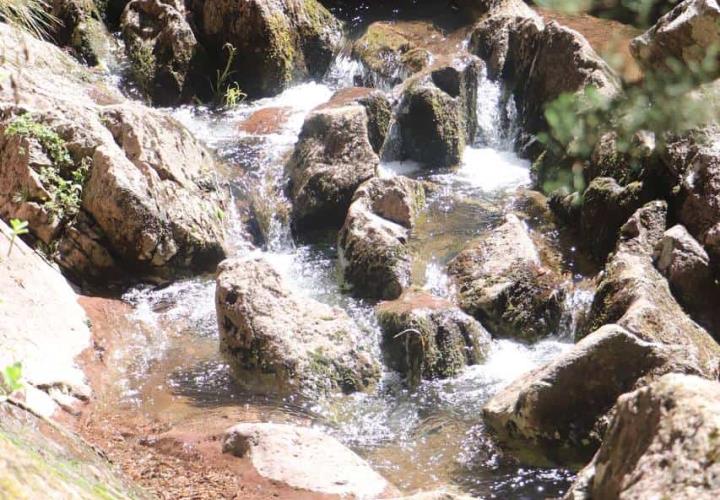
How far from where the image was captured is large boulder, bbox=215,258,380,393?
6.47 m

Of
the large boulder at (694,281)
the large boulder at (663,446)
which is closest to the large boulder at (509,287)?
the large boulder at (694,281)

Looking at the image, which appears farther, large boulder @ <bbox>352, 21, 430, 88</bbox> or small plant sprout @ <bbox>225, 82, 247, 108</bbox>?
large boulder @ <bbox>352, 21, 430, 88</bbox>

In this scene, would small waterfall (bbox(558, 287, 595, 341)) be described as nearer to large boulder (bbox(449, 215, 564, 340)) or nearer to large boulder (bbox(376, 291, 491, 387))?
large boulder (bbox(449, 215, 564, 340))

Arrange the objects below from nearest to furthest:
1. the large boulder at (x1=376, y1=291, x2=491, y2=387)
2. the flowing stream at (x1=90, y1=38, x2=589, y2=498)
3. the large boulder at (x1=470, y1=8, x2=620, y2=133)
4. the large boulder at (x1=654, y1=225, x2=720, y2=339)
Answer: the flowing stream at (x1=90, y1=38, x2=589, y2=498)
the large boulder at (x1=654, y1=225, x2=720, y2=339)
the large boulder at (x1=376, y1=291, x2=491, y2=387)
the large boulder at (x1=470, y1=8, x2=620, y2=133)

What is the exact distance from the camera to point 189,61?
12531mm

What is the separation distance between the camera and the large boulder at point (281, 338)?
255 inches

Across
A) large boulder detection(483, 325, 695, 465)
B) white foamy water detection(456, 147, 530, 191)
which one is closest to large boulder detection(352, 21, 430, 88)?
white foamy water detection(456, 147, 530, 191)

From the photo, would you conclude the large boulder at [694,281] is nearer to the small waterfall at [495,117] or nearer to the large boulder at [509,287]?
the large boulder at [509,287]

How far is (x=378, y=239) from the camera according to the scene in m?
8.16

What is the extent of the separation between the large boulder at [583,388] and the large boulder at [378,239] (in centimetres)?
269

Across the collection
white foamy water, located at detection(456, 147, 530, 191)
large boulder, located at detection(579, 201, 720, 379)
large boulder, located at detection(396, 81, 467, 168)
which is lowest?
large boulder, located at detection(579, 201, 720, 379)

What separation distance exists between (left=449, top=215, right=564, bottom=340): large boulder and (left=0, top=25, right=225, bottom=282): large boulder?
296 centimetres

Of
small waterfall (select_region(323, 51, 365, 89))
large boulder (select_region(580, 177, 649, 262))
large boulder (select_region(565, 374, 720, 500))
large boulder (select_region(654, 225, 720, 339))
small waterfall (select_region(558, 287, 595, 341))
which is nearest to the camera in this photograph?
large boulder (select_region(565, 374, 720, 500))

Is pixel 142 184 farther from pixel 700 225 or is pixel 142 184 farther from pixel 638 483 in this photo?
pixel 638 483
